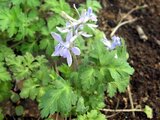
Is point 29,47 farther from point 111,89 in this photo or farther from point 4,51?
point 111,89

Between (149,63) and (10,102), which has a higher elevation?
(149,63)

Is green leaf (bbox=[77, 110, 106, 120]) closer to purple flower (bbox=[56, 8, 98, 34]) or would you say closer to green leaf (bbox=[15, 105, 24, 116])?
purple flower (bbox=[56, 8, 98, 34])

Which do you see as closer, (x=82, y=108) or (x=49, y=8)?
(x=82, y=108)

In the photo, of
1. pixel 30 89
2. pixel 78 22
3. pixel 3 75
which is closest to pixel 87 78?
pixel 78 22

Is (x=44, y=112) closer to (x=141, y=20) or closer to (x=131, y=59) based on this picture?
(x=131, y=59)

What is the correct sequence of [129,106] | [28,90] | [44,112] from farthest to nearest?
[129,106]
[28,90]
[44,112]

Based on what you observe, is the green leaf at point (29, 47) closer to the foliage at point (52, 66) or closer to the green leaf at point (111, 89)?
the foliage at point (52, 66)

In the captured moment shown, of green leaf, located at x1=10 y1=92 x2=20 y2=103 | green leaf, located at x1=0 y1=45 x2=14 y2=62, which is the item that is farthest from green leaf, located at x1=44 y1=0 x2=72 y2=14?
green leaf, located at x1=10 y1=92 x2=20 y2=103

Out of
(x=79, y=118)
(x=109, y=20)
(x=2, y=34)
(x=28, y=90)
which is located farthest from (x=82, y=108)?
(x=109, y=20)
